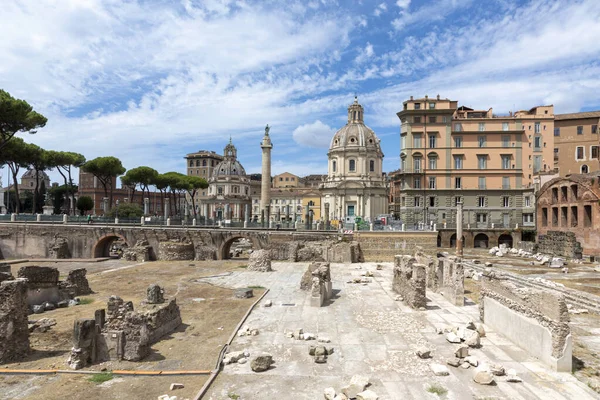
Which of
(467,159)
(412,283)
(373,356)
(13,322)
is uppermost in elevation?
(467,159)

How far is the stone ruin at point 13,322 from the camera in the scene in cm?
1036

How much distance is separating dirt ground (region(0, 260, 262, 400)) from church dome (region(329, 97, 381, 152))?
4694 centimetres

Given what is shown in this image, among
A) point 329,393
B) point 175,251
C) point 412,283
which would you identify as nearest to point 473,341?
point 412,283

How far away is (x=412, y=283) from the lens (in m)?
15.9

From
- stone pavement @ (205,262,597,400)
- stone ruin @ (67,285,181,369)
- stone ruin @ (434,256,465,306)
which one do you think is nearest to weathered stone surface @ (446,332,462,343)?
stone pavement @ (205,262,597,400)

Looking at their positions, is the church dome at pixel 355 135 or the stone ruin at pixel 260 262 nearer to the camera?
the stone ruin at pixel 260 262

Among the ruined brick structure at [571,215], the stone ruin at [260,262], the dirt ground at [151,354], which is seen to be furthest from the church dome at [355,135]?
the dirt ground at [151,354]

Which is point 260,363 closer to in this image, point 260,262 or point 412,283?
point 412,283

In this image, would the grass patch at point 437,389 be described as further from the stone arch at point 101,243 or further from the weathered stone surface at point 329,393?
the stone arch at point 101,243

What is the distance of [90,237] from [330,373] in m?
33.9

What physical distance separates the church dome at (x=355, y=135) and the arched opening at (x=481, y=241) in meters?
22.6

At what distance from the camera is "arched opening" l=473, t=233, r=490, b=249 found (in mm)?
48219

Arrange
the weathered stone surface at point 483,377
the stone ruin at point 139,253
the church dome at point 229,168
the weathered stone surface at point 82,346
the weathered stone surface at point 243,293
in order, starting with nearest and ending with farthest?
the weathered stone surface at point 483,377 → the weathered stone surface at point 82,346 → the weathered stone surface at point 243,293 → the stone ruin at point 139,253 → the church dome at point 229,168

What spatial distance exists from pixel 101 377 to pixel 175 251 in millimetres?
25161
